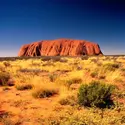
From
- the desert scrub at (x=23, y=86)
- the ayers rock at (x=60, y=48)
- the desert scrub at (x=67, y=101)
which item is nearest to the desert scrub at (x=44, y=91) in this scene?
the desert scrub at (x=67, y=101)

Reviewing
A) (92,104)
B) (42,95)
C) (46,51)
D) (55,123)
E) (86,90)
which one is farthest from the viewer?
(46,51)

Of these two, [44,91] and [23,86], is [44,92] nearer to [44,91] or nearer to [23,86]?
[44,91]

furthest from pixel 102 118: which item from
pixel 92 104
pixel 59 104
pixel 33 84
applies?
pixel 33 84

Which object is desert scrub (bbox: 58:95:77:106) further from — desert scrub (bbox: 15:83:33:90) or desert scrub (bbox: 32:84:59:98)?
desert scrub (bbox: 15:83:33:90)

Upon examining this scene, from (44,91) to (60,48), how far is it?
468 ft

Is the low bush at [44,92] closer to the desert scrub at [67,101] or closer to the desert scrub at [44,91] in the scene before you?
the desert scrub at [44,91]

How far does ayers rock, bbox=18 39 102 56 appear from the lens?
138750mm

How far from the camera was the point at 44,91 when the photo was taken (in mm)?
8734

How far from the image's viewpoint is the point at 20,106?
7.20 m

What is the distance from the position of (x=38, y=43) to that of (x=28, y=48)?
9586 millimetres

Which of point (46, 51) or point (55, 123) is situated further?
point (46, 51)

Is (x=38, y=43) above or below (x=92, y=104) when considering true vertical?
above

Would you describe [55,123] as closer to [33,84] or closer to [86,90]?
[86,90]

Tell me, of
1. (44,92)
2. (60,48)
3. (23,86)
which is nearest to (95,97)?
(44,92)
